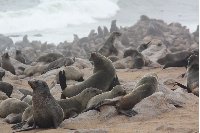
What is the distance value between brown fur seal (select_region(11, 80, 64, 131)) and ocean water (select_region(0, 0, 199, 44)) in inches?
1174

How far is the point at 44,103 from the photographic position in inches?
244

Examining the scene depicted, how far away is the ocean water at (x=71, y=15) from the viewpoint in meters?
40.5

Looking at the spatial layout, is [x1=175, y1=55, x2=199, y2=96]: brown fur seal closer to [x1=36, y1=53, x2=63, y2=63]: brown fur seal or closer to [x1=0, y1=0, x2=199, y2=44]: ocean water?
[x1=36, y1=53, x2=63, y2=63]: brown fur seal

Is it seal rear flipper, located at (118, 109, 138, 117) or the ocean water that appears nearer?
seal rear flipper, located at (118, 109, 138, 117)

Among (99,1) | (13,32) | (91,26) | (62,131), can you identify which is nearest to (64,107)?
(62,131)

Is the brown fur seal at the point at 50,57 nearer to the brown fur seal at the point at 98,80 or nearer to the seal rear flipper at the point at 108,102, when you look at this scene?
the brown fur seal at the point at 98,80

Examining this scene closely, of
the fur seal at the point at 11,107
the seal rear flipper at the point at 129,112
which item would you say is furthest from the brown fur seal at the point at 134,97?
the fur seal at the point at 11,107

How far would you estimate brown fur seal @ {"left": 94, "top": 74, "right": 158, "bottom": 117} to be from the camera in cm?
636

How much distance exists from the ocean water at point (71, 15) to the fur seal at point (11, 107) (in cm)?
2842

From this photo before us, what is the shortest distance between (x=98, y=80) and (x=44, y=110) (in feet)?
7.88

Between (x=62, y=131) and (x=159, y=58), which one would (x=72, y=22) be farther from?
(x=62, y=131)

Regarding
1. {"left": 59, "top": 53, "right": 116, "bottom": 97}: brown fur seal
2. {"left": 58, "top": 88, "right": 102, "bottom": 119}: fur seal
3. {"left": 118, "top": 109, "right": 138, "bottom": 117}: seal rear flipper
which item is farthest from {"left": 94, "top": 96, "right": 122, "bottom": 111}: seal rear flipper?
{"left": 59, "top": 53, "right": 116, "bottom": 97}: brown fur seal

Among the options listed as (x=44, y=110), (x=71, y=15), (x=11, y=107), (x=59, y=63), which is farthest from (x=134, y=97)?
(x=71, y=15)

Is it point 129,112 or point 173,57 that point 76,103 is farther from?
point 173,57
